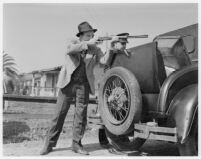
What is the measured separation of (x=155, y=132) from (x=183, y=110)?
44cm

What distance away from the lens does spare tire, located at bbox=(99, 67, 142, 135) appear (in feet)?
11.0

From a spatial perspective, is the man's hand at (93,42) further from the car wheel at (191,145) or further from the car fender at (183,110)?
the car wheel at (191,145)

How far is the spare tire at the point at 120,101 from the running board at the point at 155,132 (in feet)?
0.45

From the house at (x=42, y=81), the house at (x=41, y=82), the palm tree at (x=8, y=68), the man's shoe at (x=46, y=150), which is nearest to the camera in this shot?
the man's shoe at (x=46, y=150)

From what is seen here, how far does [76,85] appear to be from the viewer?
4172 mm

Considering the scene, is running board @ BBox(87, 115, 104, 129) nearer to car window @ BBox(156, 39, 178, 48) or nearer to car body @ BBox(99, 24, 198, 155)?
car body @ BBox(99, 24, 198, 155)

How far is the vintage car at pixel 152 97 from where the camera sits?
293cm

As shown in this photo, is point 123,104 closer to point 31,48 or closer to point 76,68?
point 76,68

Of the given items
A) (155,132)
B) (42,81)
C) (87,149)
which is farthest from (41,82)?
(155,132)

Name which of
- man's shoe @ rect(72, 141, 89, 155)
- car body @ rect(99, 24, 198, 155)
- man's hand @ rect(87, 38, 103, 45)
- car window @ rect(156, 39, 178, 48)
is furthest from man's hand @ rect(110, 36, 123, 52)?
man's shoe @ rect(72, 141, 89, 155)

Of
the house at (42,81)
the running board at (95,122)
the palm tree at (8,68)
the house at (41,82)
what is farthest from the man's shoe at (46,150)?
the house at (42,81)

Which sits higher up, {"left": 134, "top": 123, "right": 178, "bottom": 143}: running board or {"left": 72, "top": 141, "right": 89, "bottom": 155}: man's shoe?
{"left": 134, "top": 123, "right": 178, "bottom": 143}: running board

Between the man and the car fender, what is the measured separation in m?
1.47

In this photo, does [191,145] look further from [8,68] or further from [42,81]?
[42,81]
